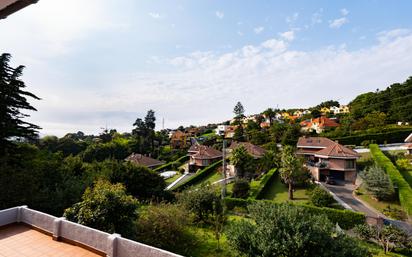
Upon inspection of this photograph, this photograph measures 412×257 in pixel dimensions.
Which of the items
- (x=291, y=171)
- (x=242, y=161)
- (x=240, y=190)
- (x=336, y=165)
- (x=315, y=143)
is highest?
(x=315, y=143)

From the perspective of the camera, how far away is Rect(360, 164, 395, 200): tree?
863 inches

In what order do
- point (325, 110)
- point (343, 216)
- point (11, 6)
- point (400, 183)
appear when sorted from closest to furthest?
point (11, 6) → point (343, 216) → point (400, 183) → point (325, 110)

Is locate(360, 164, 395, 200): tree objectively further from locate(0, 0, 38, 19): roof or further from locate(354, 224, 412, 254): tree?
locate(0, 0, 38, 19): roof

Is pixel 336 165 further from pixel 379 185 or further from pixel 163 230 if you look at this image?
pixel 163 230

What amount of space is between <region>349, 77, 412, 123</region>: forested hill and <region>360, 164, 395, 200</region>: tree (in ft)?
127

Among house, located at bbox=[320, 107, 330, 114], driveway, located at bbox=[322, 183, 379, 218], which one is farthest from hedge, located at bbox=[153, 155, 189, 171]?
house, located at bbox=[320, 107, 330, 114]

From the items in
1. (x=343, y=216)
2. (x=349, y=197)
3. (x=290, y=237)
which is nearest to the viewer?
(x=290, y=237)

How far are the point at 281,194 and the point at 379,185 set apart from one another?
885 cm

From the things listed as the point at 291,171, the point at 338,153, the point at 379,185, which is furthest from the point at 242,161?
the point at 379,185

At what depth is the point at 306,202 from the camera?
74.1 feet

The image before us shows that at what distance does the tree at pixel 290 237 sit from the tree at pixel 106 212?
4.90 m

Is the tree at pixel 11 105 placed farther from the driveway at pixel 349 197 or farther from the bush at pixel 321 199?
the driveway at pixel 349 197

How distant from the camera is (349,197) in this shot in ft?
78.9

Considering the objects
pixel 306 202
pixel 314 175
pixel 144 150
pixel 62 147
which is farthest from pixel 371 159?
pixel 62 147
